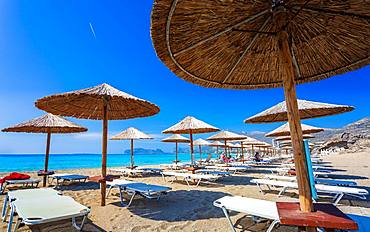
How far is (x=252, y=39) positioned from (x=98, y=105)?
15.5 ft

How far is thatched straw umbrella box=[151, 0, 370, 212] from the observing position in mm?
1860

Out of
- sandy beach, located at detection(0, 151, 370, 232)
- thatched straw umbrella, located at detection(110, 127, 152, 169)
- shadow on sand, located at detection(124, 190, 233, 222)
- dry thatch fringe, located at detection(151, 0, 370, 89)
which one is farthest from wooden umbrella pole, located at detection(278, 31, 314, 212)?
thatched straw umbrella, located at detection(110, 127, 152, 169)

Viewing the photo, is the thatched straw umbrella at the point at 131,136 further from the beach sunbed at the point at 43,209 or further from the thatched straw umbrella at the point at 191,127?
the beach sunbed at the point at 43,209

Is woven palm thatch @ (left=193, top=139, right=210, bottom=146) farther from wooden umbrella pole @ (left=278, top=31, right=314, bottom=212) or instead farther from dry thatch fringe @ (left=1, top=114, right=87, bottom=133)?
wooden umbrella pole @ (left=278, top=31, right=314, bottom=212)

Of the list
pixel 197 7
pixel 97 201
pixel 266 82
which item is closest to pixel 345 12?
pixel 266 82

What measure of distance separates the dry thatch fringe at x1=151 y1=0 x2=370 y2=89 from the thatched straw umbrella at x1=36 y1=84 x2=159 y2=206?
7.05 feet

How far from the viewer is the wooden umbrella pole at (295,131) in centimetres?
170

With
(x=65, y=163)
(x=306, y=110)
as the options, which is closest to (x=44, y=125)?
(x=306, y=110)

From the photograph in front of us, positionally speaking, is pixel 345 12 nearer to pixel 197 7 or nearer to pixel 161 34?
pixel 197 7

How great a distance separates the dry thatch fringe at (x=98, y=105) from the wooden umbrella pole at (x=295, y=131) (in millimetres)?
3082

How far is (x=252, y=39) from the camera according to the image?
2.42 meters

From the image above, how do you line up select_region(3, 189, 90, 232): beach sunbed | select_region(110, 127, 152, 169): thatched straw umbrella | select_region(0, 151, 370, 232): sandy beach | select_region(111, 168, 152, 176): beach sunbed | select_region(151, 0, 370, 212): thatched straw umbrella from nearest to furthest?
select_region(151, 0, 370, 212): thatched straw umbrella
select_region(3, 189, 90, 232): beach sunbed
select_region(0, 151, 370, 232): sandy beach
select_region(111, 168, 152, 176): beach sunbed
select_region(110, 127, 152, 169): thatched straw umbrella

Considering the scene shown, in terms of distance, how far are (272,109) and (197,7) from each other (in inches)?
198

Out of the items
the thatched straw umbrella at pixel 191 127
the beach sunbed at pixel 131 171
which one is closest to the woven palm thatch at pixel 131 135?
the beach sunbed at pixel 131 171
